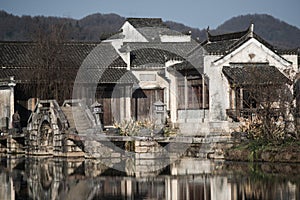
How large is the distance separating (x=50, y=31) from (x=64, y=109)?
1025cm

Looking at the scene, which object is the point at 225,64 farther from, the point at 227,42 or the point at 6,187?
the point at 6,187

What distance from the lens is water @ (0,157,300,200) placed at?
65.3 ft

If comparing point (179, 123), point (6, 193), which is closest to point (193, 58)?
point (179, 123)

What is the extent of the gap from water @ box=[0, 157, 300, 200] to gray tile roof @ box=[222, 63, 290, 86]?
532cm

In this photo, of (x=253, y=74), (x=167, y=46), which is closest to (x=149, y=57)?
(x=167, y=46)

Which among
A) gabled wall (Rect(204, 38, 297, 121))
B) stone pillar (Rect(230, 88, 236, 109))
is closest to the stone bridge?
stone pillar (Rect(230, 88, 236, 109))

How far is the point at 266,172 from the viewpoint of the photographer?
76.8 feet

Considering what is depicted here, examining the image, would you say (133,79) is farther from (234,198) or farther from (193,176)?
(234,198)

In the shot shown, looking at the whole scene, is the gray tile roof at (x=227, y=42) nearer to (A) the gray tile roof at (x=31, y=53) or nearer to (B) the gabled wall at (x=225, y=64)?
(B) the gabled wall at (x=225, y=64)

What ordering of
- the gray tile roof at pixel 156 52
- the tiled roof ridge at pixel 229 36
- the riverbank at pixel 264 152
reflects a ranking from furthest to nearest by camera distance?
the gray tile roof at pixel 156 52 → the tiled roof ridge at pixel 229 36 → the riverbank at pixel 264 152

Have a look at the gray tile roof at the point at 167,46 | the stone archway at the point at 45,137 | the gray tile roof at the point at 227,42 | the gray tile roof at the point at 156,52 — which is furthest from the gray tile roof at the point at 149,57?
the stone archway at the point at 45,137

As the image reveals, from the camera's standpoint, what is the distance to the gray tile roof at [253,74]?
3156cm

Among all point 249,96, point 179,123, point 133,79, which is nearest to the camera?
point 249,96

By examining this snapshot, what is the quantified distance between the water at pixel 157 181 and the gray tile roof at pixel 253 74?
5325mm
